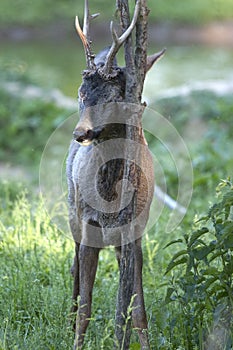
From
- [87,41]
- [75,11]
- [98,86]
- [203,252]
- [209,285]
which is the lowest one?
[209,285]

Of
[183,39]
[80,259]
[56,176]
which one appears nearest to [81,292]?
[80,259]

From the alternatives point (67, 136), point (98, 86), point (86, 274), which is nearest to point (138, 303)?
point (86, 274)

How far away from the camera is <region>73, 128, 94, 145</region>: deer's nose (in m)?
3.74

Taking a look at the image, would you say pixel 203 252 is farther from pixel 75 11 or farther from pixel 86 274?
pixel 75 11

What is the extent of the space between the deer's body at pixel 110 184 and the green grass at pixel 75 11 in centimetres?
1954

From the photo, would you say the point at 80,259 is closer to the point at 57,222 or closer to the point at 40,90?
the point at 57,222

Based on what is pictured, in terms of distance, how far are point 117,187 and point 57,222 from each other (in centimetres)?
180

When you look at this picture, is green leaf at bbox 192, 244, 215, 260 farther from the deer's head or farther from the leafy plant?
the deer's head

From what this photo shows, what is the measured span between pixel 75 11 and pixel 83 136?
20.7 m

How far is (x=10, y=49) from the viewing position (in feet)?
64.2

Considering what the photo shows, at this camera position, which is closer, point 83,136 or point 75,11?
Result: point 83,136

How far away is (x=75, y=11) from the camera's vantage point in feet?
78.4

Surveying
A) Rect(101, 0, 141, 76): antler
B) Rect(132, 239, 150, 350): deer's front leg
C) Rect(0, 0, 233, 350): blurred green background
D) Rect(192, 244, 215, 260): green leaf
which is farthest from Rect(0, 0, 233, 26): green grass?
Rect(192, 244, 215, 260): green leaf

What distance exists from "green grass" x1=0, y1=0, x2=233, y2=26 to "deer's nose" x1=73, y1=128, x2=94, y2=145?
19.9 meters
